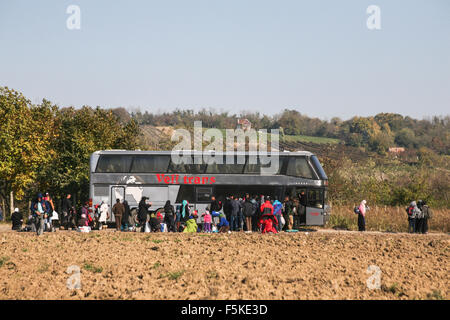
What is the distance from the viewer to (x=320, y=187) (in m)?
28.4

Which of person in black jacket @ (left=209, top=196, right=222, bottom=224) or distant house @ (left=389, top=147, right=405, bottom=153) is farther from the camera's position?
distant house @ (left=389, top=147, right=405, bottom=153)

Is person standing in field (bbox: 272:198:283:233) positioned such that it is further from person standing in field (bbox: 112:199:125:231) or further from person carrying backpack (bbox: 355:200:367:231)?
person standing in field (bbox: 112:199:125:231)

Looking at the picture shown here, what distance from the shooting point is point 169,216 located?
2675 centimetres

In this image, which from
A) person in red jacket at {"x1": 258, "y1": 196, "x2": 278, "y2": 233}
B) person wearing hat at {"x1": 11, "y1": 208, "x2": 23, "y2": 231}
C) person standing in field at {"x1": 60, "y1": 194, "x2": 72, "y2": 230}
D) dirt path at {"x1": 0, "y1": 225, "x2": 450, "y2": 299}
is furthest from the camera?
person wearing hat at {"x1": 11, "y1": 208, "x2": 23, "y2": 231}

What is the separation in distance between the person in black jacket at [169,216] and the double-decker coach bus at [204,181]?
1.78 meters

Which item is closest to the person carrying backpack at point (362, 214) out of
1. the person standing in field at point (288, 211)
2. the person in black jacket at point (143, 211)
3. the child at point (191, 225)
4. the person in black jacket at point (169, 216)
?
the person standing in field at point (288, 211)

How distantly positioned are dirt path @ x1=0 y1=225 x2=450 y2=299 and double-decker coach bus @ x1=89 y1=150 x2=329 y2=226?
17.2ft

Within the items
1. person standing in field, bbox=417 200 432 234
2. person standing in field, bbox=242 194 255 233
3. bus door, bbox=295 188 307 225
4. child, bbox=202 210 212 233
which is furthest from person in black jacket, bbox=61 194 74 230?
person standing in field, bbox=417 200 432 234

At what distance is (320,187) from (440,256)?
9832mm

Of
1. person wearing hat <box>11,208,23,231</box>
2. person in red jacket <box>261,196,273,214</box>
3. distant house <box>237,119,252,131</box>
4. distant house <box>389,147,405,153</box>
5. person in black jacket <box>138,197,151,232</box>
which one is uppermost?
distant house <box>237,119,252,131</box>

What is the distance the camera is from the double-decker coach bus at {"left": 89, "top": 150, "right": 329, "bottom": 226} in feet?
93.1

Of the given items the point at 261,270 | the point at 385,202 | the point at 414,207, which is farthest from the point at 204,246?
the point at 385,202
